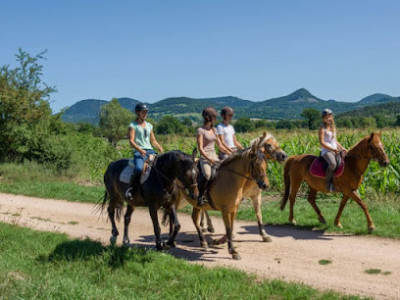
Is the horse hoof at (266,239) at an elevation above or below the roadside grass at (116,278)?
above

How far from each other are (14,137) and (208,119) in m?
16.5

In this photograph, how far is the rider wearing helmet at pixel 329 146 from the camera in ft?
35.0

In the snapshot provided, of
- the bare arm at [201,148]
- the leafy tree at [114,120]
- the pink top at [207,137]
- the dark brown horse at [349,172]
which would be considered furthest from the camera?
the leafy tree at [114,120]

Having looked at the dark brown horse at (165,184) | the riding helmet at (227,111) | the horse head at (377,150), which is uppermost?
the riding helmet at (227,111)

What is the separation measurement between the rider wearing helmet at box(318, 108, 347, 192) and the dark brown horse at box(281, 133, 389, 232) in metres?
0.18

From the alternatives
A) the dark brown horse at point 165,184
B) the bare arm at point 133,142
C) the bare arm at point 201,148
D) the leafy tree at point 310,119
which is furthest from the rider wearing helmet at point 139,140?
the leafy tree at point 310,119

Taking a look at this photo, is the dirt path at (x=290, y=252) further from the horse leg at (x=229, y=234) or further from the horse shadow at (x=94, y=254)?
the horse shadow at (x=94, y=254)

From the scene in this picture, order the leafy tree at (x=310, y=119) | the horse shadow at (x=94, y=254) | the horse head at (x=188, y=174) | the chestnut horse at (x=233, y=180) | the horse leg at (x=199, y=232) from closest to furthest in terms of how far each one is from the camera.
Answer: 1. the horse shadow at (x=94, y=254)
2. the horse head at (x=188, y=174)
3. the chestnut horse at (x=233, y=180)
4. the horse leg at (x=199, y=232)
5. the leafy tree at (x=310, y=119)

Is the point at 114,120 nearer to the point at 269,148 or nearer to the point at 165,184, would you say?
the point at 165,184

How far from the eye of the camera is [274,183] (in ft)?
55.4

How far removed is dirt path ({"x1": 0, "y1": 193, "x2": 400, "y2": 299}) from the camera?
727 centimetres

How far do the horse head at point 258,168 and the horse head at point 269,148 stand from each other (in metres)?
0.10

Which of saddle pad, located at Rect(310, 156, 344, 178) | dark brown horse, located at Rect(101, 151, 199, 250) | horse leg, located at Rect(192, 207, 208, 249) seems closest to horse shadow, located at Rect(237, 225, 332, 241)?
saddle pad, located at Rect(310, 156, 344, 178)

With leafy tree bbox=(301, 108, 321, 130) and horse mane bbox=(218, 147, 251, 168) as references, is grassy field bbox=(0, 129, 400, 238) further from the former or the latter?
leafy tree bbox=(301, 108, 321, 130)
